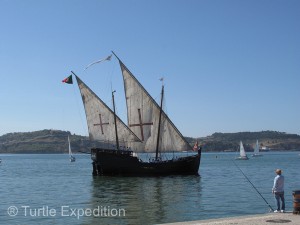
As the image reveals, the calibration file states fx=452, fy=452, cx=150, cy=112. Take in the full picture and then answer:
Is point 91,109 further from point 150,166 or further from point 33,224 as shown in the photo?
point 33,224

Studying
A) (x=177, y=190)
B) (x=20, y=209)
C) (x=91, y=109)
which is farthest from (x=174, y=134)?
(x=20, y=209)

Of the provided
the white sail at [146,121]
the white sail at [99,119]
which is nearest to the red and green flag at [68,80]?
the white sail at [99,119]

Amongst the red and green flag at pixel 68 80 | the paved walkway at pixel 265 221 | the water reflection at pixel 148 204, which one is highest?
the red and green flag at pixel 68 80

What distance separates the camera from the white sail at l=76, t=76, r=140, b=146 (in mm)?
61000

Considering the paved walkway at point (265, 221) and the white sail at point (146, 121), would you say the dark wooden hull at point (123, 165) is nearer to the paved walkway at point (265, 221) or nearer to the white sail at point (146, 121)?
the white sail at point (146, 121)

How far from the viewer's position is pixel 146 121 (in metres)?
61.9

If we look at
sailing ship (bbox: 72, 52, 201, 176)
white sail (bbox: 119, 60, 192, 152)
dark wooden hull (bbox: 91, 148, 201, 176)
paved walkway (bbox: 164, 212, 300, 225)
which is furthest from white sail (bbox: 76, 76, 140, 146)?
paved walkway (bbox: 164, 212, 300, 225)

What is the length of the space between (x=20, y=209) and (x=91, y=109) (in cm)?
3058

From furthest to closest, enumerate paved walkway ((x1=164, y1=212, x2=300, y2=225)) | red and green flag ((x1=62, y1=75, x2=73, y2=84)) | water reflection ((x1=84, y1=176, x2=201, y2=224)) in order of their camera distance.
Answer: red and green flag ((x1=62, y1=75, x2=73, y2=84))
water reflection ((x1=84, y1=176, x2=201, y2=224))
paved walkway ((x1=164, y1=212, x2=300, y2=225))

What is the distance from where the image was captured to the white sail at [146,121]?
2434 inches

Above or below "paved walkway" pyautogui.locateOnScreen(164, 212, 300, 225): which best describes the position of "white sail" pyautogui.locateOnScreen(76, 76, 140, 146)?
above

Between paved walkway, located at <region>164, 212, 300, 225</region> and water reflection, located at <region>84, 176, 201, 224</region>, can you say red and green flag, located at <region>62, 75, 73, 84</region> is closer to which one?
water reflection, located at <region>84, 176, 201, 224</region>

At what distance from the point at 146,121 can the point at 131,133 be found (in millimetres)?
2654

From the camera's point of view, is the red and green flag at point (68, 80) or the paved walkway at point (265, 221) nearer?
the paved walkway at point (265, 221)
